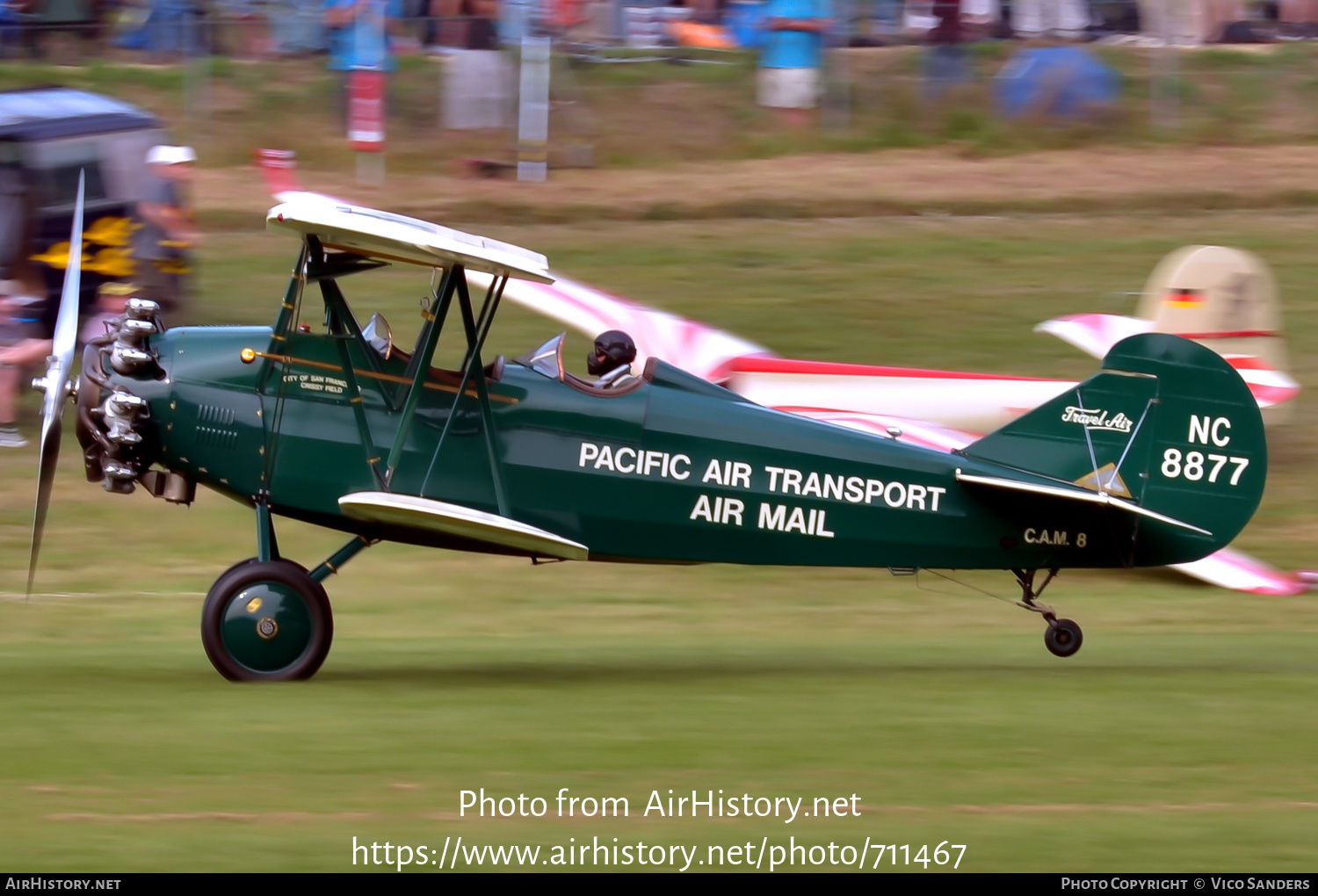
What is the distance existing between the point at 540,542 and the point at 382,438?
3.52ft

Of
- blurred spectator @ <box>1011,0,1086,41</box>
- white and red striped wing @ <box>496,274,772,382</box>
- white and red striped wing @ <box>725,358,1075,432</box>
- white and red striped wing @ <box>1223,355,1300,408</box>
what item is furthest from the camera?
blurred spectator @ <box>1011,0,1086,41</box>

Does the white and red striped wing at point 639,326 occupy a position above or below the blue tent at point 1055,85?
below

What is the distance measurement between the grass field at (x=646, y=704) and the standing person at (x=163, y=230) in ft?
3.71

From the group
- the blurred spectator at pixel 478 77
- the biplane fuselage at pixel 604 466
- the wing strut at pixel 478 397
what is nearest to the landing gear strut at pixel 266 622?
the biplane fuselage at pixel 604 466

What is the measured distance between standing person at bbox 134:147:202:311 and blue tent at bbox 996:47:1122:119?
12483 millimetres

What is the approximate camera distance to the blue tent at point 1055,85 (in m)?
24.5

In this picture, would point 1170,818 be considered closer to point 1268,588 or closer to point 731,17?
point 1268,588

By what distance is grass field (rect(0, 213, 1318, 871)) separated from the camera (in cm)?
657

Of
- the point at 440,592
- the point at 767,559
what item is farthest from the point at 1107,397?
the point at 440,592

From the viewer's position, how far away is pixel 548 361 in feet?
30.6

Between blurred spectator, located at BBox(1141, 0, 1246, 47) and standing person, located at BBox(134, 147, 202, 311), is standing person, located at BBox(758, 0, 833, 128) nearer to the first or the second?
blurred spectator, located at BBox(1141, 0, 1246, 47)

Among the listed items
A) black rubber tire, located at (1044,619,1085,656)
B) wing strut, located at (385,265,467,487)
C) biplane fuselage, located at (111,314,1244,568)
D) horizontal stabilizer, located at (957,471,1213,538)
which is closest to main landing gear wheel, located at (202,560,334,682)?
biplane fuselage, located at (111,314,1244,568)

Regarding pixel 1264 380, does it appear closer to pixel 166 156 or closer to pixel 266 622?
pixel 266 622

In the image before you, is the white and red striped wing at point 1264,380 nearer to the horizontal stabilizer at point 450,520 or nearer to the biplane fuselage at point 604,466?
the biplane fuselage at point 604,466
